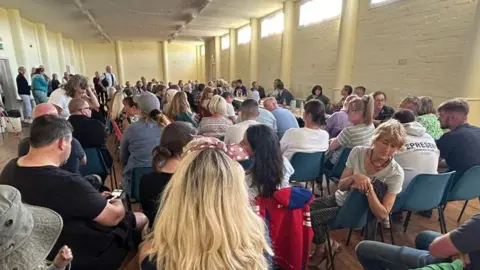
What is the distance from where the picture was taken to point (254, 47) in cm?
1130

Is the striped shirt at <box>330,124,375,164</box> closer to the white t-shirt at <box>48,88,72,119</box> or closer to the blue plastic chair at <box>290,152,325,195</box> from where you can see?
→ the blue plastic chair at <box>290,152,325,195</box>

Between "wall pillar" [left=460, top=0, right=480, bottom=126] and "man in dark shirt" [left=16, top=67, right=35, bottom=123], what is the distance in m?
9.42

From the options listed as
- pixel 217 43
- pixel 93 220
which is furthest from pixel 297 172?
pixel 217 43

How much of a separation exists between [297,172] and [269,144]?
3.81 feet

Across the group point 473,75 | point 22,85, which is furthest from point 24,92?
point 473,75

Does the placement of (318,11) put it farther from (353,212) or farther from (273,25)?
(353,212)

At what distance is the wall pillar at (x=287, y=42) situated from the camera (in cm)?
862

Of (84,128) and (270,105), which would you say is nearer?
(84,128)

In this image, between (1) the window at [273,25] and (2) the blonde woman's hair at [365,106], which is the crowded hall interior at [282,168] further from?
(1) the window at [273,25]

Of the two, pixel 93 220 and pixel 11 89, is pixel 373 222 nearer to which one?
pixel 93 220

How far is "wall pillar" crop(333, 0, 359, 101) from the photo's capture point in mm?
6078

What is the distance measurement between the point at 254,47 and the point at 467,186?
9.95 metres

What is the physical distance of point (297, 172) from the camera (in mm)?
2721

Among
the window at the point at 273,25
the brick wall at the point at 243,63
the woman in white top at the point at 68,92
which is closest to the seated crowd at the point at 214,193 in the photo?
the woman in white top at the point at 68,92
